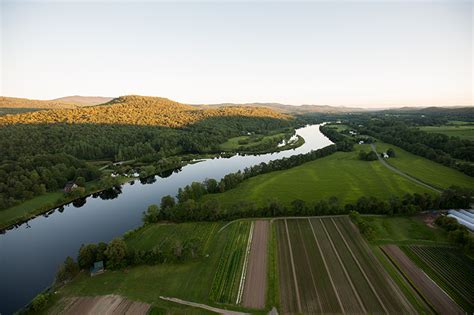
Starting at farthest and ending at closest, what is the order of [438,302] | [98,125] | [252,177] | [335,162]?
[98,125], [335,162], [252,177], [438,302]

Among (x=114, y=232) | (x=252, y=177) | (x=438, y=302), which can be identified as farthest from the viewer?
(x=252, y=177)

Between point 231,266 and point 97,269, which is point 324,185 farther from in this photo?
point 97,269

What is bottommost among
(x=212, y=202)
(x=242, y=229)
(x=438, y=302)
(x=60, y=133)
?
(x=438, y=302)

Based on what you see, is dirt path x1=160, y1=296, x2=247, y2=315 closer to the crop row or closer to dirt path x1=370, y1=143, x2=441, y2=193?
the crop row

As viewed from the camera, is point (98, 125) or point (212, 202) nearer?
point (212, 202)

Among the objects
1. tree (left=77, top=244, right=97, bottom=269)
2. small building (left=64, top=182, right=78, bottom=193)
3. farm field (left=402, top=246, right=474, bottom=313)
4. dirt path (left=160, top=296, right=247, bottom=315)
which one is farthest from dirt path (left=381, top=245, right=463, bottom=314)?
small building (left=64, top=182, right=78, bottom=193)

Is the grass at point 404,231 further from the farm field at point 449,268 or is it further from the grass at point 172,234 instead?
the grass at point 172,234

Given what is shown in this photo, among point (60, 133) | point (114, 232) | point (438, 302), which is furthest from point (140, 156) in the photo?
point (438, 302)

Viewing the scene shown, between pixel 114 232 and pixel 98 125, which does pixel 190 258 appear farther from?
pixel 98 125
